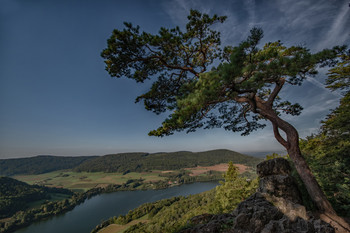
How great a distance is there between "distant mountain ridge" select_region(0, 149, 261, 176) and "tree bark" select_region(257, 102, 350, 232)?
153 metres

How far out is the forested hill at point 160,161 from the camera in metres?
148

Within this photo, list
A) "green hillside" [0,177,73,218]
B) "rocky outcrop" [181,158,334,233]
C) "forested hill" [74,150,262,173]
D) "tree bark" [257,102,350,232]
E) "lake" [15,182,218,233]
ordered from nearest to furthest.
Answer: "rocky outcrop" [181,158,334,233]
"tree bark" [257,102,350,232]
"lake" [15,182,218,233]
"green hillside" [0,177,73,218]
"forested hill" [74,150,262,173]

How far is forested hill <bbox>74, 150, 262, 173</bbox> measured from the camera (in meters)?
148

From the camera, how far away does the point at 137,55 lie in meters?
5.10

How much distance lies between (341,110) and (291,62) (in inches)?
210

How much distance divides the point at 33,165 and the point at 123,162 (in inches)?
4454

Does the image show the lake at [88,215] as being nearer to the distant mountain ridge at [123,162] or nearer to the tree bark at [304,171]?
the distant mountain ridge at [123,162]

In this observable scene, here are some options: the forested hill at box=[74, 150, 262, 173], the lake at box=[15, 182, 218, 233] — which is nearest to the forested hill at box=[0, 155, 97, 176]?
the forested hill at box=[74, 150, 262, 173]

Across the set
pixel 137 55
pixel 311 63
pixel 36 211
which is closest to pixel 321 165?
pixel 311 63

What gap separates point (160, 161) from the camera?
551ft

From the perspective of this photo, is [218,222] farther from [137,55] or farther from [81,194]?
[81,194]

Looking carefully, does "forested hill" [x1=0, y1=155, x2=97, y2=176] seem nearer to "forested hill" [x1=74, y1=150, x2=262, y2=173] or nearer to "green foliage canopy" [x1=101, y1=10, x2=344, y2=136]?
"forested hill" [x1=74, y1=150, x2=262, y2=173]

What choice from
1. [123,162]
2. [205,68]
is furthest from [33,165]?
[205,68]

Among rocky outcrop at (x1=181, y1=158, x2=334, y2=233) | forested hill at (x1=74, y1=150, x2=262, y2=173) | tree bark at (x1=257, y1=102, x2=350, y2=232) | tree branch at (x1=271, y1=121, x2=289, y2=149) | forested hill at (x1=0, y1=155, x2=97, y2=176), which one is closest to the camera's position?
rocky outcrop at (x1=181, y1=158, x2=334, y2=233)
